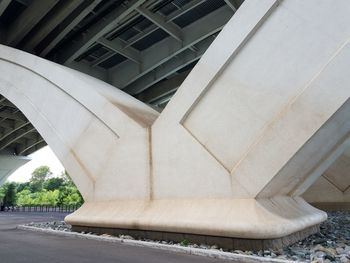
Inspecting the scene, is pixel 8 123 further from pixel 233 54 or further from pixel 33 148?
pixel 233 54

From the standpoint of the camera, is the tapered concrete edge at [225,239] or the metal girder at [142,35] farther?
the metal girder at [142,35]

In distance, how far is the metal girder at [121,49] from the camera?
15788 millimetres

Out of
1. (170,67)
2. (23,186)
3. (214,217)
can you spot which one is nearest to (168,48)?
(170,67)

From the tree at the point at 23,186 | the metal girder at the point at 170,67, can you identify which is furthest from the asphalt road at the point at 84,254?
the tree at the point at 23,186

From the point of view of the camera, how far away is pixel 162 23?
14195 millimetres

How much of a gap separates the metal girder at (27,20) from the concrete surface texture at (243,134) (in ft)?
21.1

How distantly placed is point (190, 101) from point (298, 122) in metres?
3.00

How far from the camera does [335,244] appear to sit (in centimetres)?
757

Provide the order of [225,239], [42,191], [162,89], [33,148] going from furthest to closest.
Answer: [42,191] → [33,148] → [162,89] → [225,239]

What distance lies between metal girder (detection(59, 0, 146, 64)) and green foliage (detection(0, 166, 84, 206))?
113 ft

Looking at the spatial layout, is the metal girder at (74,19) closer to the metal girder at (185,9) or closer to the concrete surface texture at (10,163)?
the metal girder at (185,9)

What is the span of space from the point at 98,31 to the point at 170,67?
230 inches

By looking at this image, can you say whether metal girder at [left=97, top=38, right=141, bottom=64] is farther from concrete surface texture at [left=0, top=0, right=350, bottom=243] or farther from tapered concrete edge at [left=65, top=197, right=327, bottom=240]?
tapered concrete edge at [left=65, top=197, right=327, bottom=240]

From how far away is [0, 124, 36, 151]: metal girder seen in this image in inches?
1377
